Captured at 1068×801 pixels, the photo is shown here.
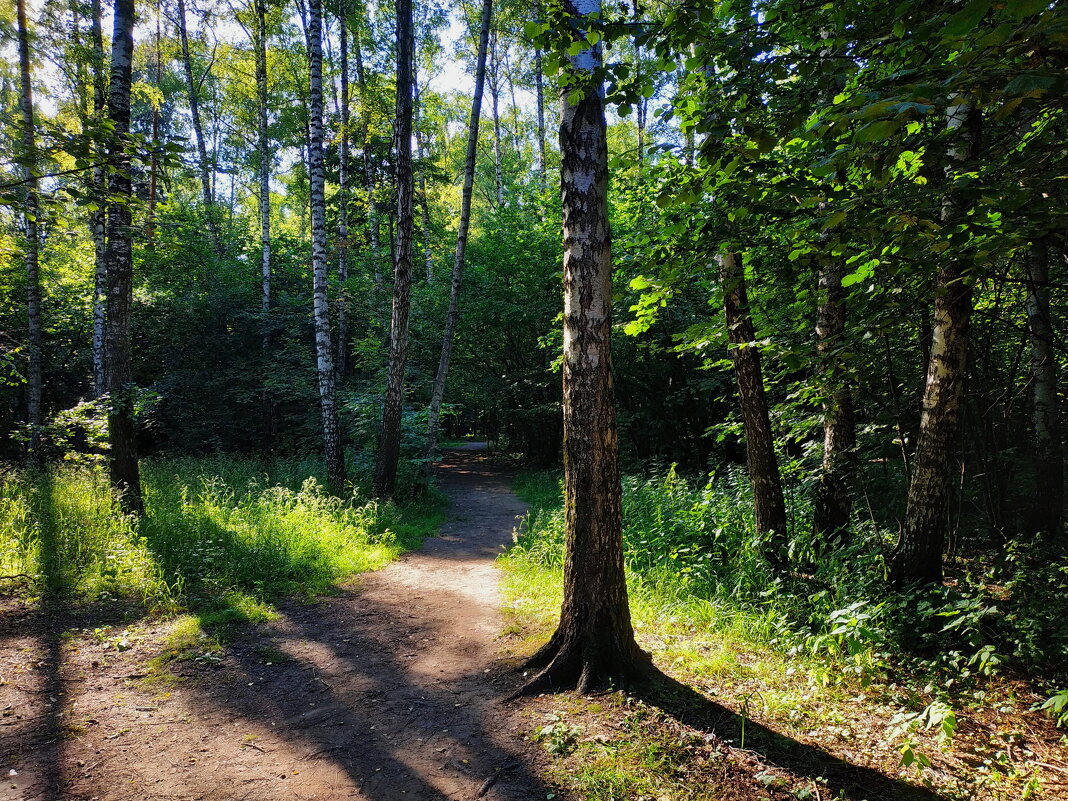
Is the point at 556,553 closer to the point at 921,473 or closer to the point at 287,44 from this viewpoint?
the point at 921,473

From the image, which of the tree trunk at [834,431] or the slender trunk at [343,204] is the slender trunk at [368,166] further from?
the tree trunk at [834,431]

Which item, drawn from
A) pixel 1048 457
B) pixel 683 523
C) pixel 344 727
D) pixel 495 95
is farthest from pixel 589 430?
pixel 495 95

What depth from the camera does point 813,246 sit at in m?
3.70

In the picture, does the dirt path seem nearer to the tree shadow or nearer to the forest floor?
the forest floor

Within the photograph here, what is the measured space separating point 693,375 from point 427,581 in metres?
8.84

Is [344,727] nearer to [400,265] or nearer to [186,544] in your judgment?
[186,544]

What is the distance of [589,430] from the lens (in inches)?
148

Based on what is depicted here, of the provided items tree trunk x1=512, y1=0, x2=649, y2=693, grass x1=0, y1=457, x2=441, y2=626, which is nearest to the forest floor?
tree trunk x1=512, y1=0, x2=649, y2=693

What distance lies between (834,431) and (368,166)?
1857cm

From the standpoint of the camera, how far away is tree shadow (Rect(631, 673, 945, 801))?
281 cm

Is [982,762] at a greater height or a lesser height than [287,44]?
lesser

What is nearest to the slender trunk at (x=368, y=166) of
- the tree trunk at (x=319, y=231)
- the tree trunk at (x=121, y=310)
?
the tree trunk at (x=319, y=231)

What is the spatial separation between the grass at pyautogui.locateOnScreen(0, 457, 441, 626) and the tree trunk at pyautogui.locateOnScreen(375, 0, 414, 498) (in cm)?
166

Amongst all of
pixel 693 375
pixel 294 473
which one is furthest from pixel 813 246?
pixel 294 473
